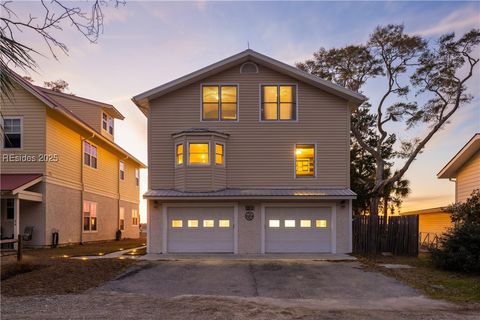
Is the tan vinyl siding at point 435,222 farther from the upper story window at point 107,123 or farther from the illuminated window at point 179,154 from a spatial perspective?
the upper story window at point 107,123

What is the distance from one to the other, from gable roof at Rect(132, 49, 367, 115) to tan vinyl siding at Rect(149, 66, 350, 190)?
32cm

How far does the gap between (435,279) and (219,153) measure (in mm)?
9711

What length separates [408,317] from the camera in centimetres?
893

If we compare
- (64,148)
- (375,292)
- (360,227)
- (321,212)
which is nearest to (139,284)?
(375,292)

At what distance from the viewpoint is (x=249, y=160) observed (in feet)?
65.7

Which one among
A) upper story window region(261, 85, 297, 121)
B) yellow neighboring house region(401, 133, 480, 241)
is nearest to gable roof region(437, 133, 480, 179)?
yellow neighboring house region(401, 133, 480, 241)

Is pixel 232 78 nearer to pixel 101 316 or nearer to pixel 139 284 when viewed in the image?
pixel 139 284

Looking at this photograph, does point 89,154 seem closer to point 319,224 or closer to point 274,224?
point 274,224

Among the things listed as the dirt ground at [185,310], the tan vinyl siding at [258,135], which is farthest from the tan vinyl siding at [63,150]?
the dirt ground at [185,310]

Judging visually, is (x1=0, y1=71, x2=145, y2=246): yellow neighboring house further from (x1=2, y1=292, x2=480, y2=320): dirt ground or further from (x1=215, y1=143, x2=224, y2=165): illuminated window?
(x1=2, y1=292, x2=480, y2=320): dirt ground

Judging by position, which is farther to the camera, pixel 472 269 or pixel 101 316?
pixel 472 269

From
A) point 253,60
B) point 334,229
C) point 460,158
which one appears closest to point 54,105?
point 253,60

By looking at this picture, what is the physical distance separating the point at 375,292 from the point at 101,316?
684 cm

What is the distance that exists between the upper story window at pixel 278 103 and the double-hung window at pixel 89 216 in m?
12.3
